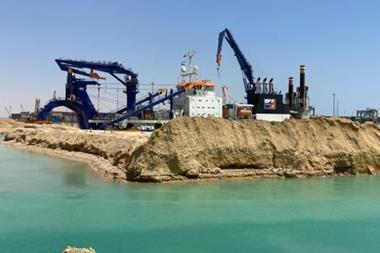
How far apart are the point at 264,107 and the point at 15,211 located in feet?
141

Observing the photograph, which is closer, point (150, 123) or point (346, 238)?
point (346, 238)

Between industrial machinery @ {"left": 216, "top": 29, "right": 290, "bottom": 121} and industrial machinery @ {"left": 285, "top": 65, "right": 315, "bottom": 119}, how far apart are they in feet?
16.6

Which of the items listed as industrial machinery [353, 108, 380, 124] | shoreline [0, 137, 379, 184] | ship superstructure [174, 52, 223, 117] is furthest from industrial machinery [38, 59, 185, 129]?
industrial machinery [353, 108, 380, 124]

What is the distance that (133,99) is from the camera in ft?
197

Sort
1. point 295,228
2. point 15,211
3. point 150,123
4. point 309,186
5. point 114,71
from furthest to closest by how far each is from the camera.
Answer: point 114,71
point 150,123
point 309,186
point 15,211
point 295,228

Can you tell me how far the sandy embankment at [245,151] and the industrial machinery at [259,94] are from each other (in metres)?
22.7

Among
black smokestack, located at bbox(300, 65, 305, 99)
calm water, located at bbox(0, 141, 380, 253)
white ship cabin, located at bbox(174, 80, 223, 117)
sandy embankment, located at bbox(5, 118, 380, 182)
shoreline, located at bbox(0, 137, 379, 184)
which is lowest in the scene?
calm water, located at bbox(0, 141, 380, 253)

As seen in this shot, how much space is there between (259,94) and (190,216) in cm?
4160

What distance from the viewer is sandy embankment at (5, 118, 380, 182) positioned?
969 inches

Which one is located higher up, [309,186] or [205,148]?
[205,148]

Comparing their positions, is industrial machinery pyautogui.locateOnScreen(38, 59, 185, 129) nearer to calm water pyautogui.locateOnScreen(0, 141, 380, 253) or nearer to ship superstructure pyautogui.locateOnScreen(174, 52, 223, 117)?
ship superstructure pyautogui.locateOnScreen(174, 52, 223, 117)

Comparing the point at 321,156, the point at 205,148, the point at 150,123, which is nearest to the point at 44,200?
the point at 205,148

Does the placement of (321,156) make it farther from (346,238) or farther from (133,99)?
(133,99)

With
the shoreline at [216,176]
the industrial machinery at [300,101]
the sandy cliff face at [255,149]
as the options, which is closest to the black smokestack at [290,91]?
the industrial machinery at [300,101]
